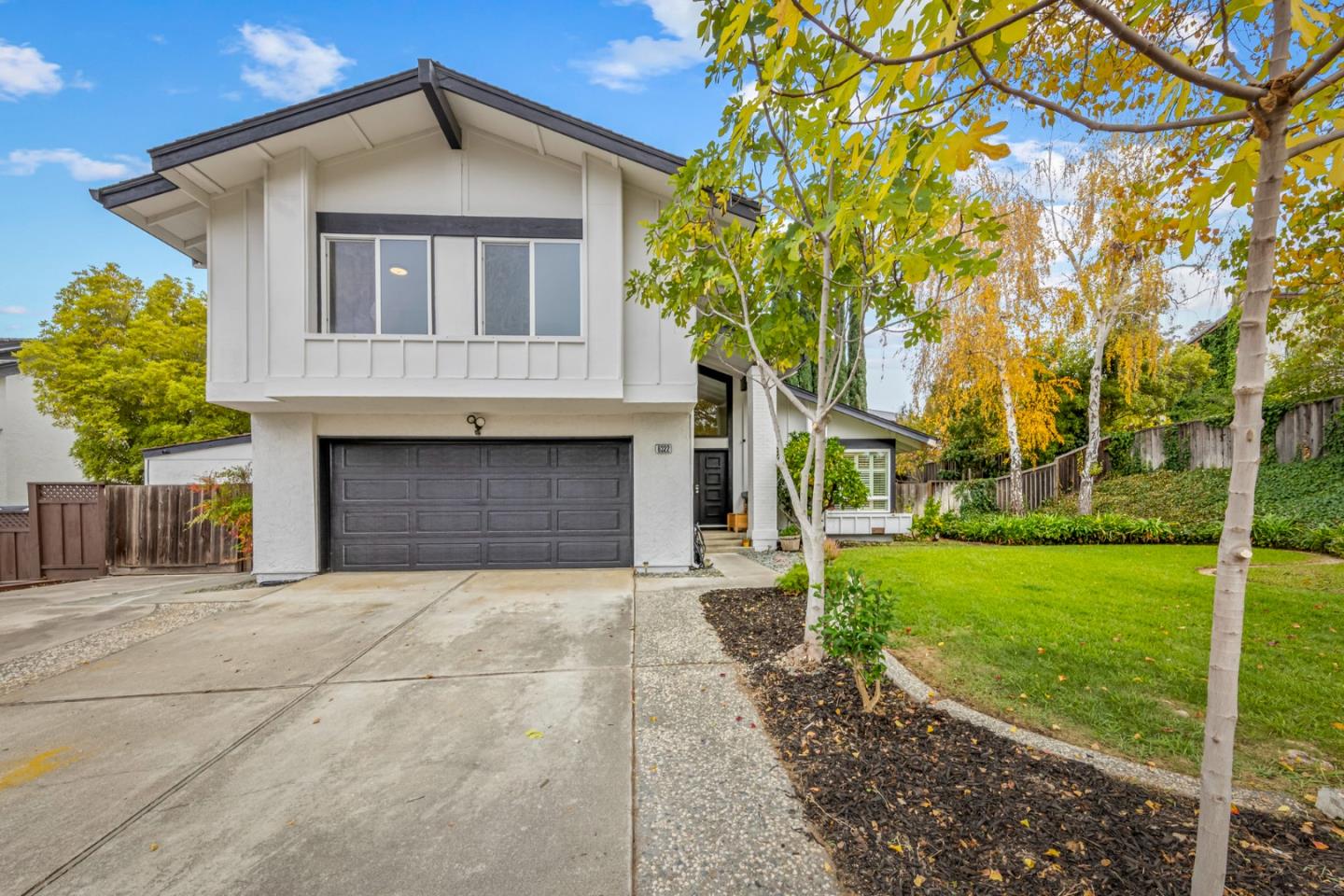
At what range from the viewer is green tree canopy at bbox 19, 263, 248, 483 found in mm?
11961

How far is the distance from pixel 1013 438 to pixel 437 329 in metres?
12.2

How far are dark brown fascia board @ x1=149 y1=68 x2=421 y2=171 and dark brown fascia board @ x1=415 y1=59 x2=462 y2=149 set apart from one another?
0.37ft

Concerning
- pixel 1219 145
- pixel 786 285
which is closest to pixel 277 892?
pixel 786 285

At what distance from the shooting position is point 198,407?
1279 cm

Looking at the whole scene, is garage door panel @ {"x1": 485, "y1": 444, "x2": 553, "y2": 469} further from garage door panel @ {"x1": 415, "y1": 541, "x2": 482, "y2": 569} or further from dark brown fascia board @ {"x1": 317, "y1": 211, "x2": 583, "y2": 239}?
dark brown fascia board @ {"x1": 317, "y1": 211, "x2": 583, "y2": 239}

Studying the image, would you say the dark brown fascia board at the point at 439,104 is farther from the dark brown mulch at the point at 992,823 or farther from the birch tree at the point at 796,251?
the dark brown mulch at the point at 992,823

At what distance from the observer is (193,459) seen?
32.1 feet

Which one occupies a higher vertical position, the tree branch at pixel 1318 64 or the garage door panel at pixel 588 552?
the tree branch at pixel 1318 64

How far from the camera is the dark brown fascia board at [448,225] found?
6785 millimetres

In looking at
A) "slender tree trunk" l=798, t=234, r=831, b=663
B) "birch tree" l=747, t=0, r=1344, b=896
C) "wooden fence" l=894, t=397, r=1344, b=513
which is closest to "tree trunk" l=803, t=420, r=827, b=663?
"slender tree trunk" l=798, t=234, r=831, b=663

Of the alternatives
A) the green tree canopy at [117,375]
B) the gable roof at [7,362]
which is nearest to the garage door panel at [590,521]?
the green tree canopy at [117,375]

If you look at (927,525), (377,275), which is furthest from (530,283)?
(927,525)

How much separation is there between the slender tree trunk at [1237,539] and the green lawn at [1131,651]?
4.49 ft

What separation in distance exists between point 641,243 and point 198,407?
12946mm
